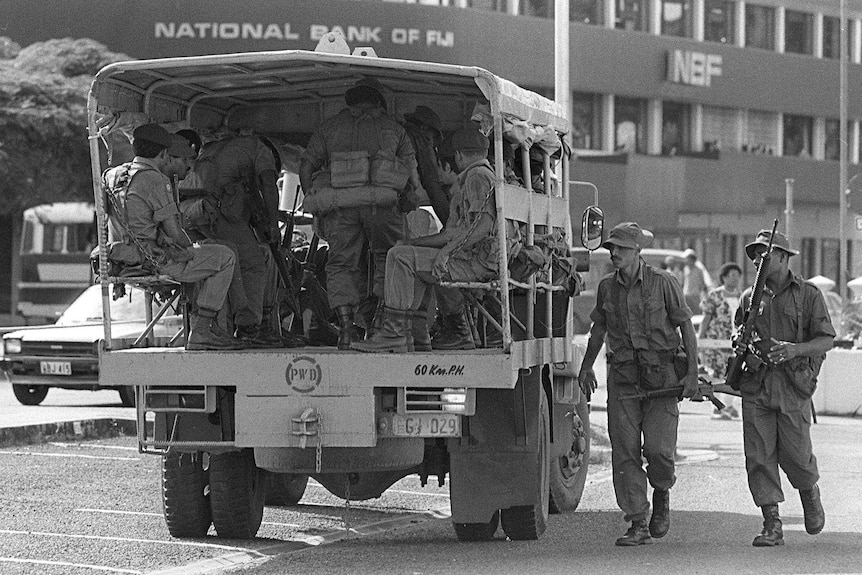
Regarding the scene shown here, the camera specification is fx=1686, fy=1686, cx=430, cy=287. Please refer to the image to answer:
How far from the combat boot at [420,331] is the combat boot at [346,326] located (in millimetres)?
448

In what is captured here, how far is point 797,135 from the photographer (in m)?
51.1

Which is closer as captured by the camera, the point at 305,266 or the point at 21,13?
the point at 305,266

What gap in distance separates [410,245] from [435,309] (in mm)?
538

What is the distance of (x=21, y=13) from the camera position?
37312 millimetres

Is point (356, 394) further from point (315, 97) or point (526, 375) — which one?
point (315, 97)

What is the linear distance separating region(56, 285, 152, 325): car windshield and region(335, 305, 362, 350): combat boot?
28.0 ft

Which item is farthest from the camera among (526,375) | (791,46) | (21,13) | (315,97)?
(791,46)

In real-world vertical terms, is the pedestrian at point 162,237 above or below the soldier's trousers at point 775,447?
above

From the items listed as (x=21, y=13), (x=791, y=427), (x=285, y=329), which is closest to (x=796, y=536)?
(x=791, y=427)

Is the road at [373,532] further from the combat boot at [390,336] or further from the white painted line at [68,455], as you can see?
the combat boot at [390,336]

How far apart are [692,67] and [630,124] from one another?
2.49m

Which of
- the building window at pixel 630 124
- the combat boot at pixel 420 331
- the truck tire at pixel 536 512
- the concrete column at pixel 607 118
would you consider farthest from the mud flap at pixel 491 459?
the building window at pixel 630 124

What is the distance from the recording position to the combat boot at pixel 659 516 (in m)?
9.83

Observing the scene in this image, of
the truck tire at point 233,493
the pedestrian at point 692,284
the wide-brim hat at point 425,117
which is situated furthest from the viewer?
the pedestrian at point 692,284
